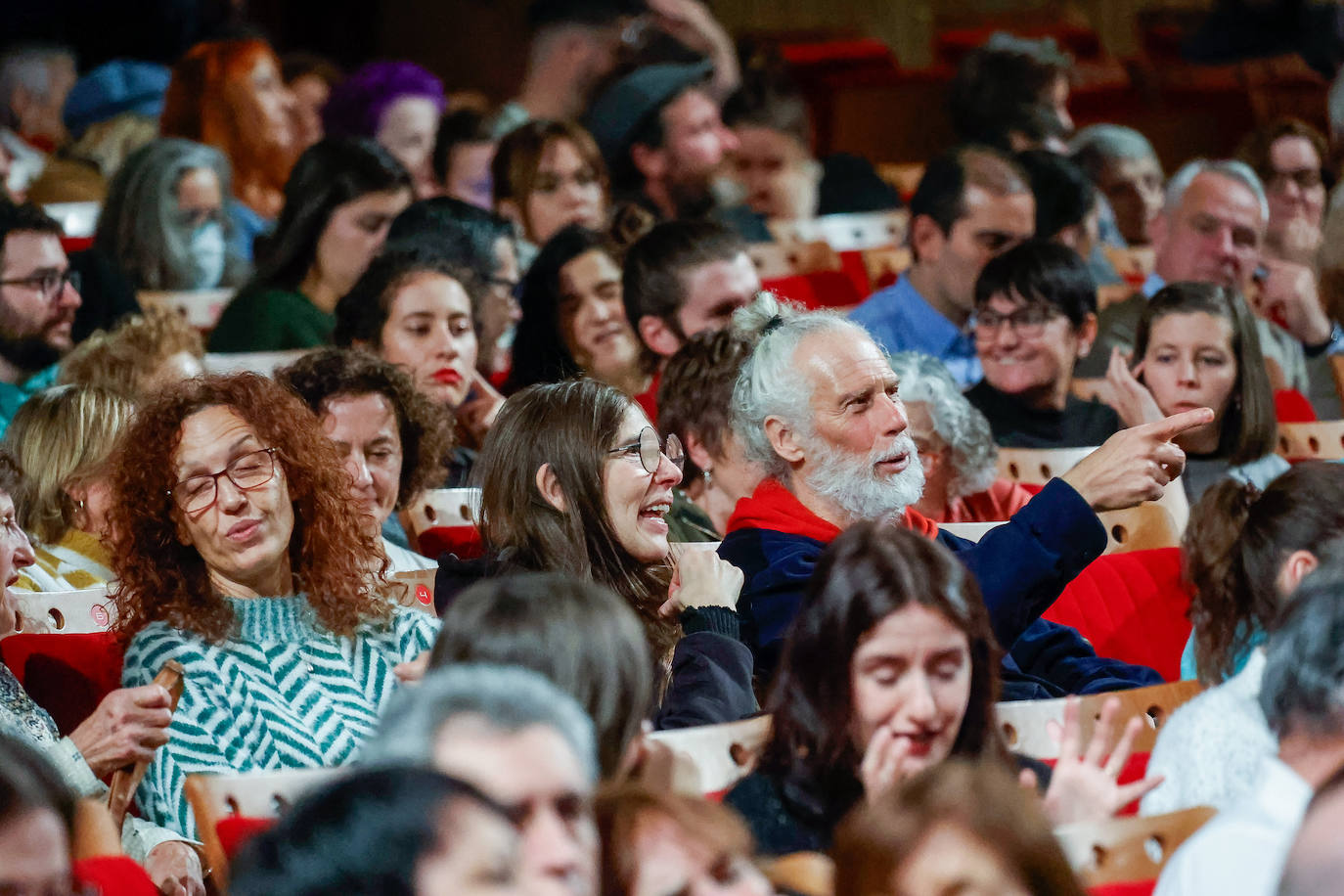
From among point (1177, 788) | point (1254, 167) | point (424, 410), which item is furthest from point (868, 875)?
point (1254, 167)

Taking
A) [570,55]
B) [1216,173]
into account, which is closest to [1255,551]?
[1216,173]

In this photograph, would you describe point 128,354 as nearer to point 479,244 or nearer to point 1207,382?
point 479,244

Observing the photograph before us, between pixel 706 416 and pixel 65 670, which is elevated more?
pixel 706 416

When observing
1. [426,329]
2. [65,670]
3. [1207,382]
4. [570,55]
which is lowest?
[65,670]

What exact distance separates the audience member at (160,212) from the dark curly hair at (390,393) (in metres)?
2.02

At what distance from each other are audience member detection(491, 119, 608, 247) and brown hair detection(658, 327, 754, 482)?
2059mm

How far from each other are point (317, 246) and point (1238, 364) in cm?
232

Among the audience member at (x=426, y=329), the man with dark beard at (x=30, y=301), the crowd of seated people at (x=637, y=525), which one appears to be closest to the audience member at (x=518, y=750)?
the crowd of seated people at (x=637, y=525)

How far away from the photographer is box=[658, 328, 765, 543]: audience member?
3463 mm

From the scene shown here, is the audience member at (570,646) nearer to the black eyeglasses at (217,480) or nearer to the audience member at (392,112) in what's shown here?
the black eyeglasses at (217,480)

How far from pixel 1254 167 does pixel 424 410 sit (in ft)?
12.4

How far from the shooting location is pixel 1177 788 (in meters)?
2.22

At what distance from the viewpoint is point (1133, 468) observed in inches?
111

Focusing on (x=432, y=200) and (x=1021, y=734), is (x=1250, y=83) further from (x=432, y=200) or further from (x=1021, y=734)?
(x=1021, y=734)
